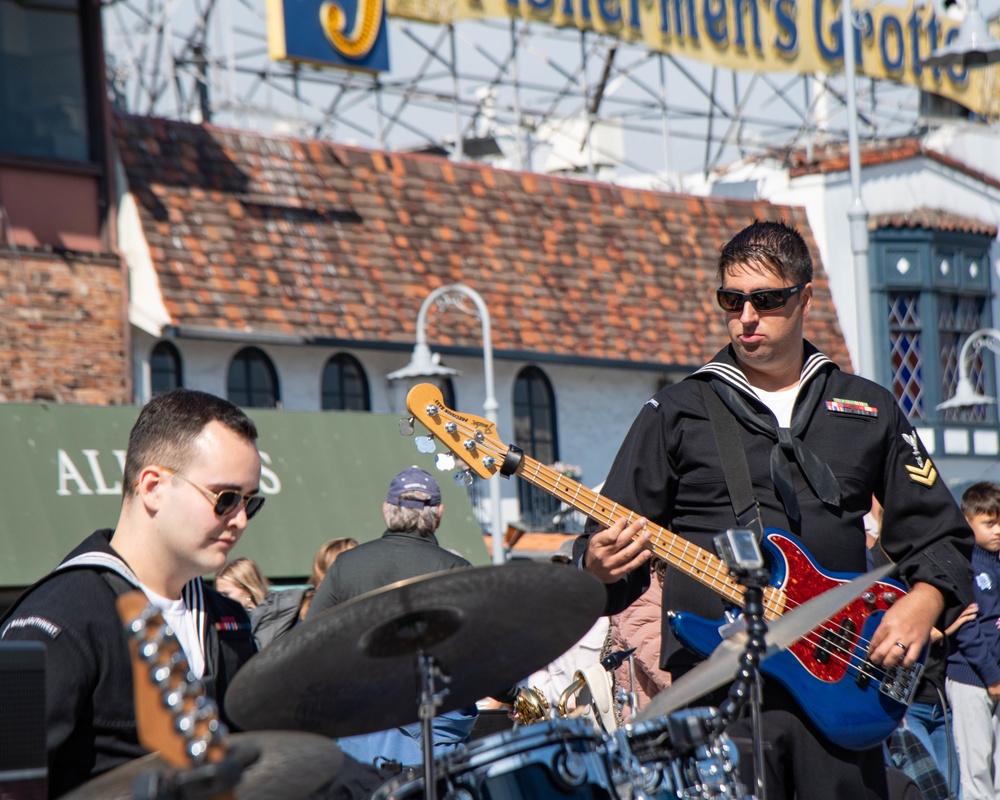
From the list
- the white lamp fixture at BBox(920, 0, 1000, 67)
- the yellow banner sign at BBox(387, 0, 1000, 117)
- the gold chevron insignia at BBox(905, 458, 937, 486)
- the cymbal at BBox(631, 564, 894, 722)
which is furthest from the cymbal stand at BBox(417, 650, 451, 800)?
the yellow banner sign at BBox(387, 0, 1000, 117)

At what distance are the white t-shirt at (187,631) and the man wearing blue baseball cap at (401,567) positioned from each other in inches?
109

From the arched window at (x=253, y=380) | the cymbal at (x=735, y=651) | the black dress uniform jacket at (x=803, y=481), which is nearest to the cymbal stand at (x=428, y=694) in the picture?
the cymbal at (x=735, y=651)

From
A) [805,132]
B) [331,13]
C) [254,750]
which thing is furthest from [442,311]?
[254,750]

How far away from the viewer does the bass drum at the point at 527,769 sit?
3953 millimetres

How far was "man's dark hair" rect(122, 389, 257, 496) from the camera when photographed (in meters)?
4.09

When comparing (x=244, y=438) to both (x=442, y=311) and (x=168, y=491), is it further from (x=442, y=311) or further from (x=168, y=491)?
(x=442, y=311)

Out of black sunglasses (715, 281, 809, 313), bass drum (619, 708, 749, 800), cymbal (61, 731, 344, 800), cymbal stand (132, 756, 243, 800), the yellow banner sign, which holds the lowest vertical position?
bass drum (619, 708, 749, 800)

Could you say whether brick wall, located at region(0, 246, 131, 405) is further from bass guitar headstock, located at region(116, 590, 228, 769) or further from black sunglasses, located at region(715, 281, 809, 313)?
bass guitar headstock, located at region(116, 590, 228, 769)

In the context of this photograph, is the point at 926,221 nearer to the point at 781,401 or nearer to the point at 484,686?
the point at 781,401

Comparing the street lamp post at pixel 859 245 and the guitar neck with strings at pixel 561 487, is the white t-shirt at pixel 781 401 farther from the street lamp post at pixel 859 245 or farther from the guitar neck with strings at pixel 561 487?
the street lamp post at pixel 859 245

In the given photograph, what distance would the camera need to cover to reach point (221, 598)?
14.6 feet

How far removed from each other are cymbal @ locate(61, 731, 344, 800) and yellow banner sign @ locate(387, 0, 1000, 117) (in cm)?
2060

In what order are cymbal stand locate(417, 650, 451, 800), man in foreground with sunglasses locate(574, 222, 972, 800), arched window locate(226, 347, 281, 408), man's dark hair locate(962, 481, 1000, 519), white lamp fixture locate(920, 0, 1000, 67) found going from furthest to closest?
arched window locate(226, 347, 281, 408), white lamp fixture locate(920, 0, 1000, 67), man's dark hair locate(962, 481, 1000, 519), man in foreground with sunglasses locate(574, 222, 972, 800), cymbal stand locate(417, 650, 451, 800)

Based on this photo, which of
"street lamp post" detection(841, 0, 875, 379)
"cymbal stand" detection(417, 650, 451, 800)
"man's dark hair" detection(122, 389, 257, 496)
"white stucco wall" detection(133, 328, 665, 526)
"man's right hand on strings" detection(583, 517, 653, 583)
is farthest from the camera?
"white stucco wall" detection(133, 328, 665, 526)
